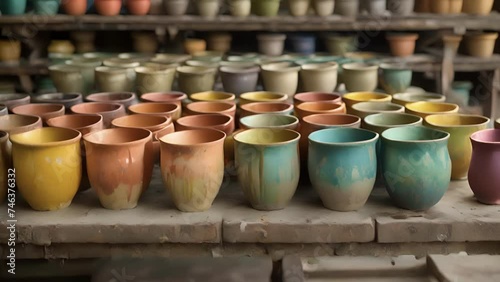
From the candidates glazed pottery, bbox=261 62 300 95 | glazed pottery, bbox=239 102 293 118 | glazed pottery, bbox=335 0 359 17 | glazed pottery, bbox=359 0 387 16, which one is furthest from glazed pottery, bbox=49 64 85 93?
glazed pottery, bbox=359 0 387 16

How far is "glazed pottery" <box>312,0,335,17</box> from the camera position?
10.9 feet

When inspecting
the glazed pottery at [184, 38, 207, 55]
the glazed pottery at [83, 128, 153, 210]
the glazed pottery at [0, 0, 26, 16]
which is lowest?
the glazed pottery at [83, 128, 153, 210]

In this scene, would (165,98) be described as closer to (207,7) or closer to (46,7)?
(207,7)

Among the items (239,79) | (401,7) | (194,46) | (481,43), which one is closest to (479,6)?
(481,43)

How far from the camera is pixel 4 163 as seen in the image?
1.38 metres

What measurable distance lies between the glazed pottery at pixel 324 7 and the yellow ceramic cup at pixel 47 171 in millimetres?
2251

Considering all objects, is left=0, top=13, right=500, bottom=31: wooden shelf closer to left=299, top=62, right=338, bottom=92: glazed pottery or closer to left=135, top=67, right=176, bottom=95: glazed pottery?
left=299, top=62, right=338, bottom=92: glazed pottery

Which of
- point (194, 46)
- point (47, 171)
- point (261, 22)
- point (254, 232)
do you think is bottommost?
point (254, 232)

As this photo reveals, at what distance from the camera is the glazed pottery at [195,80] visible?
2.30 metres

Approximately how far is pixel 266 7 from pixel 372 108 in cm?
174

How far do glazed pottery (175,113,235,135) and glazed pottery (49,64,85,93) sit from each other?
0.89 m

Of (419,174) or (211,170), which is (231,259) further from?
(419,174)

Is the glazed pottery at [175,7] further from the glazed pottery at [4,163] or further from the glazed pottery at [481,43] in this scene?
the glazed pottery at [4,163]

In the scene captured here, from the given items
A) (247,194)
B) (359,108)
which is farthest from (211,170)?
(359,108)
